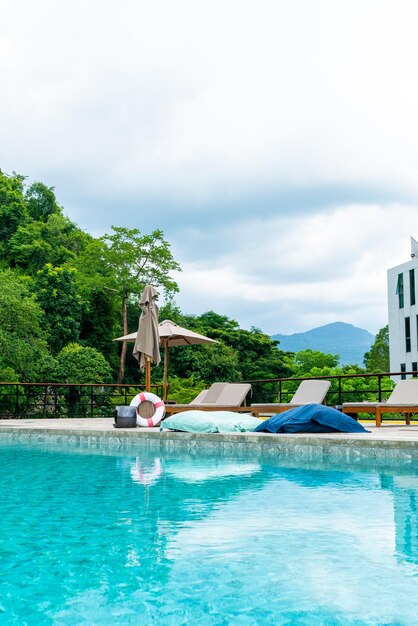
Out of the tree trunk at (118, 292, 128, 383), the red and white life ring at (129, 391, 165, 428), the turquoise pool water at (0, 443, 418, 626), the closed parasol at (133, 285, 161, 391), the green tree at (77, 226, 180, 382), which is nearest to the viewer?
the turquoise pool water at (0, 443, 418, 626)

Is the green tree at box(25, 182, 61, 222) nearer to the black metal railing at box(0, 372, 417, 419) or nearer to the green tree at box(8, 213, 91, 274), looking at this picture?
the green tree at box(8, 213, 91, 274)

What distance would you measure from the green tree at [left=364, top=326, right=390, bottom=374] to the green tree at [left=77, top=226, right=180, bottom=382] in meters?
25.1

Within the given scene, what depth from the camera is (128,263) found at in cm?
3288

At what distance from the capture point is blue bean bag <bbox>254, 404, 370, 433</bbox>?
8188 millimetres

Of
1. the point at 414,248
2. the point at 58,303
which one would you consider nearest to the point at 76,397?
the point at 58,303

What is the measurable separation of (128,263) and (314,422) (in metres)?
25.6

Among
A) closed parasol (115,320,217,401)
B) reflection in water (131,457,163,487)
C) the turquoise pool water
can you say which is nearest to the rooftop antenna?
closed parasol (115,320,217,401)

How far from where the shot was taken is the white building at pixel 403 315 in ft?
103

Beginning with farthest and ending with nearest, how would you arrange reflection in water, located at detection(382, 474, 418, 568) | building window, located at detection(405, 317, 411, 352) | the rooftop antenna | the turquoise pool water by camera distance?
the rooftop antenna → building window, located at detection(405, 317, 411, 352) → reflection in water, located at detection(382, 474, 418, 568) → the turquoise pool water

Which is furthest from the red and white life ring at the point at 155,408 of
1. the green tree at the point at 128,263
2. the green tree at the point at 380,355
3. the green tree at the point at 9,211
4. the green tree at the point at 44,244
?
the green tree at the point at 380,355

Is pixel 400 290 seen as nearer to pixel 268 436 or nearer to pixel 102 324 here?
pixel 102 324

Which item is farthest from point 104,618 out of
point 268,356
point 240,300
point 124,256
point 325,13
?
point 240,300

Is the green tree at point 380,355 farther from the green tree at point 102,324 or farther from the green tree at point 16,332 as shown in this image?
the green tree at point 16,332

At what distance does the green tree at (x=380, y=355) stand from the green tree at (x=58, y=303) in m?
31.3
